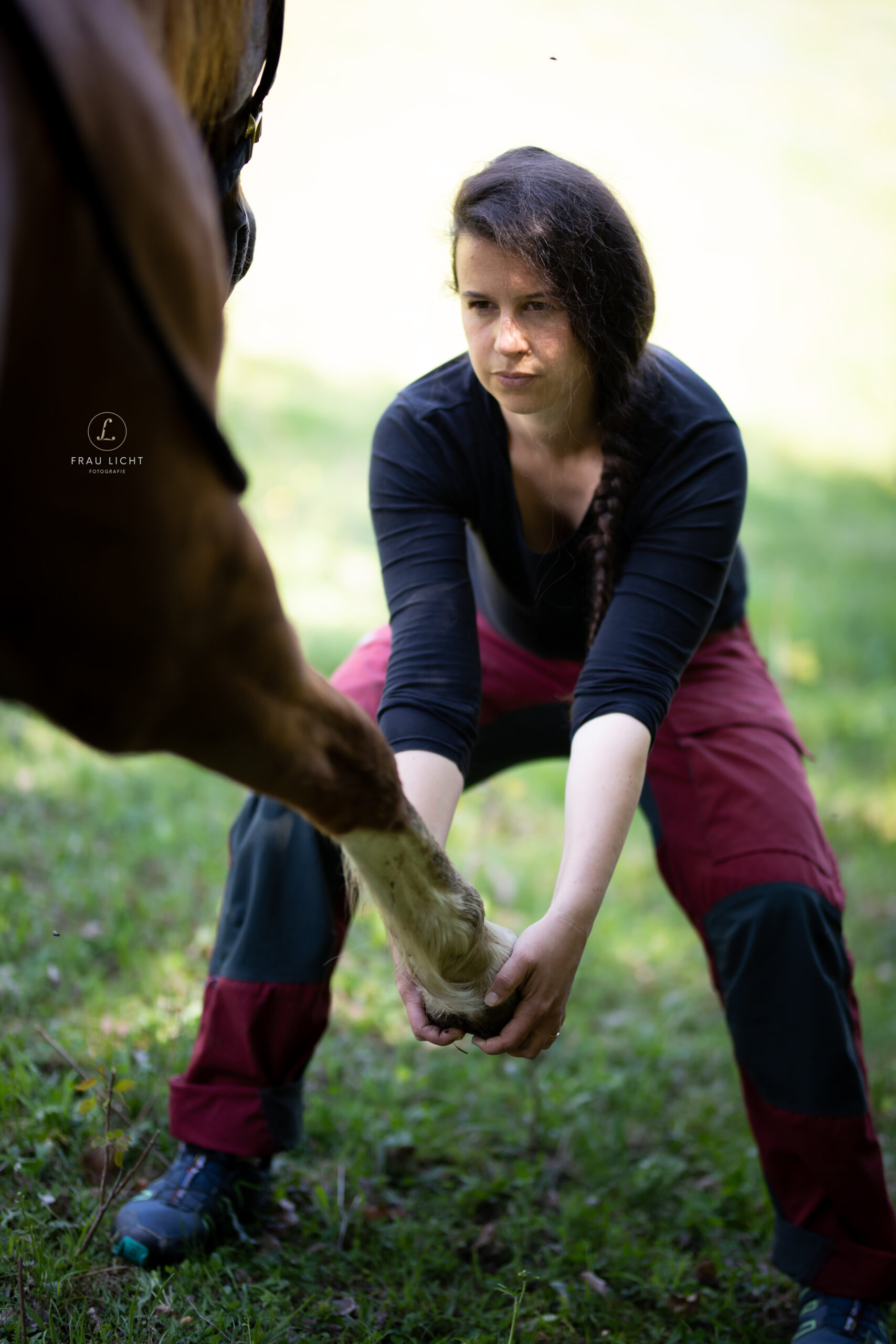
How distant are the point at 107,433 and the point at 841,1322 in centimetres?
181

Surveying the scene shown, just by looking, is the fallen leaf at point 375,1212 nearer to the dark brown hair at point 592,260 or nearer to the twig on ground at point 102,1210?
the twig on ground at point 102,1210

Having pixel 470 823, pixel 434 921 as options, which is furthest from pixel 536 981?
pixel 470 823

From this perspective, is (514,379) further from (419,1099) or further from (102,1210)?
(419,1099)

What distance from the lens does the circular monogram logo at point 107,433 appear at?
896mm

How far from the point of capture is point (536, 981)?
161 cm

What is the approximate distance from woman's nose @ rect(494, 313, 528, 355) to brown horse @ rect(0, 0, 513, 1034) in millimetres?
603

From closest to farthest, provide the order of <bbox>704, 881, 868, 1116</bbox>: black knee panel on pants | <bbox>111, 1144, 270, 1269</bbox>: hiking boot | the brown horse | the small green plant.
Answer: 1. the brown horse
2. the small green plant
3. <bbox>111, 1144, 270, 1269</bbox>: hiking boot
4. <bbox>704, 881, 868, 1116</bbox>: black knee panel on pants

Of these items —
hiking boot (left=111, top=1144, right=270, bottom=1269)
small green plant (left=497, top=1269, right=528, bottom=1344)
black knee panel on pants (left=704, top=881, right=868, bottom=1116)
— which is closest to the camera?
small green plant (left=497, top=1269, right=528, bottom=1344)

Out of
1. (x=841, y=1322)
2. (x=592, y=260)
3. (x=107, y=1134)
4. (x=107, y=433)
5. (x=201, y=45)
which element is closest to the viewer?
(x=107, y=433)

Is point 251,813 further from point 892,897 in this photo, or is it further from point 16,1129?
point 892,897

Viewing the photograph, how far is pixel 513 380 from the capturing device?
1698mm

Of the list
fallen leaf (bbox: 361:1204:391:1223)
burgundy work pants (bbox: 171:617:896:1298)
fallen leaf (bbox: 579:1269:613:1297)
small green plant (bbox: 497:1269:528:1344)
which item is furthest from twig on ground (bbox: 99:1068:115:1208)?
fallen leaf (bbox: 579:1269:613:1297)

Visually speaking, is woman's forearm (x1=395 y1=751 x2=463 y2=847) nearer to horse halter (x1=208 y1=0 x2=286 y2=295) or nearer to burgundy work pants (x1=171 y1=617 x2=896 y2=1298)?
burgundy work pants (x1=171 y1=617 x2=896 y2=1298)

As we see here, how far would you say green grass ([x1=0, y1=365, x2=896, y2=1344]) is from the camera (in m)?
1.73
